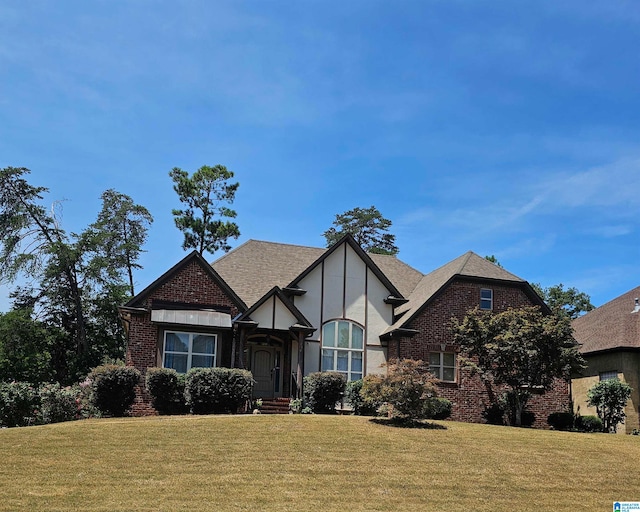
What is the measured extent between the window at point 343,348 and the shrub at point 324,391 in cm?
378

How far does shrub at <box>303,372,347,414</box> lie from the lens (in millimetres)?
22391

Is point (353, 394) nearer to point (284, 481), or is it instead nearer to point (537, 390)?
point (537, 390)

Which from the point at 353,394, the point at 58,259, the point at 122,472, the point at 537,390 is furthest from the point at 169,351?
the point at 58,259

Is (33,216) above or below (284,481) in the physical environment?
above

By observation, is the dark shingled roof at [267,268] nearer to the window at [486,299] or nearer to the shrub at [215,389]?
the window at [486,299]

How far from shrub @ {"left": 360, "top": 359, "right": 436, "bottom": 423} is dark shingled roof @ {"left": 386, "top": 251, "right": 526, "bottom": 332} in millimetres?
6528

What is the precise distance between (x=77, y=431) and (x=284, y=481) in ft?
21.1

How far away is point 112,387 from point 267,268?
930cm

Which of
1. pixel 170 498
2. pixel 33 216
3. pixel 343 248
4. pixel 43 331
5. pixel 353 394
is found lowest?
pixel 170 498

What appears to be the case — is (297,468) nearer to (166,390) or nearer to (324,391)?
(324,391)

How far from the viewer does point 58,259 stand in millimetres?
37500

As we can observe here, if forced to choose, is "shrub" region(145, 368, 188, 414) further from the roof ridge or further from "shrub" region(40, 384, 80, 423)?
the roof ridge

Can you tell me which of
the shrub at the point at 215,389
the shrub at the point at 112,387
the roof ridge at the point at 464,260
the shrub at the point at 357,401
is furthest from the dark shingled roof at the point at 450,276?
the shrub at the point at 112,387

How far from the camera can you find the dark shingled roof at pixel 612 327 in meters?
27.4
